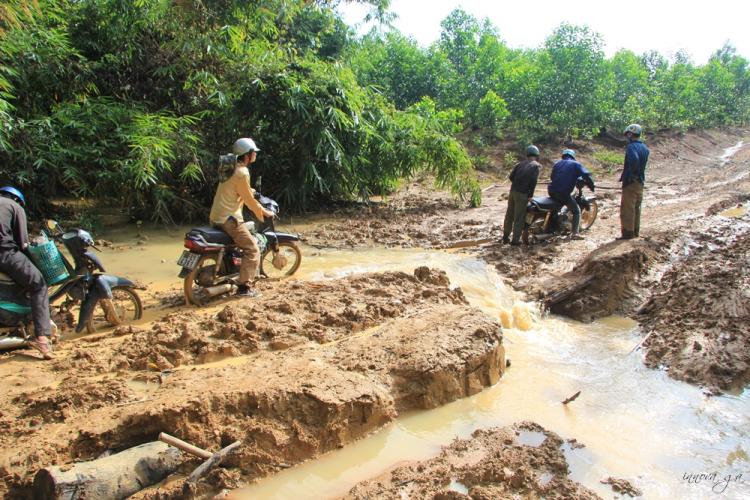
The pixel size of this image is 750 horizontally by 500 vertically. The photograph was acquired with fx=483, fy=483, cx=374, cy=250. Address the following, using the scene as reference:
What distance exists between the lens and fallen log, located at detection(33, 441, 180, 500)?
252 centimetres

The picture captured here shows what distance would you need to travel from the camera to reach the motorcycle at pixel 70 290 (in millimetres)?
3926

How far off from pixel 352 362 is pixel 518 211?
17.2ft

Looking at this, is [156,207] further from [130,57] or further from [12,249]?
A: [12,249]

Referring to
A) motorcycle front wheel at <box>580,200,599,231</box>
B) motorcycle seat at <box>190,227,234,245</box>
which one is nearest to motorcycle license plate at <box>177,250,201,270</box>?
motorcycle seat at <box>190,227,234,245</box>

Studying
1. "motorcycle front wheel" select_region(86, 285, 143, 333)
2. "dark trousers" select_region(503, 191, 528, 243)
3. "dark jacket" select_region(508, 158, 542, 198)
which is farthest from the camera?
"dark trousers" select_region(503, 191, 528, 243)

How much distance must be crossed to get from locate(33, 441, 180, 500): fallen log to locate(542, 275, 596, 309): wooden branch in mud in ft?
15.1

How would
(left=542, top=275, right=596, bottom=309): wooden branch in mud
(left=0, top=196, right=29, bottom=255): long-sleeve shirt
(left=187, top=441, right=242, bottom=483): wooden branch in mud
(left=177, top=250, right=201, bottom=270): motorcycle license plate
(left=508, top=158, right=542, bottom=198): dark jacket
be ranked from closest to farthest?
(left=187, top=441, right=242, bottom=483): wooden branch in mud < (left=0, top=196, right=29, bottom=255): long-sleeve shirt < (left=177, top=250, right=201, bottom=270): motorcycle license plate < (left=542, top=275, right=596, bottom=309): wooden branch in mud < (left=508, top=158, right=542, bottom=198): dark jacket

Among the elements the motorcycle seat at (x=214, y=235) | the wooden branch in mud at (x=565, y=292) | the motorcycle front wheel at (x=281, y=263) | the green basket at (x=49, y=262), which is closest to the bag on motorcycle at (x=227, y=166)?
the motorcycle seat at (x=214, y=235)

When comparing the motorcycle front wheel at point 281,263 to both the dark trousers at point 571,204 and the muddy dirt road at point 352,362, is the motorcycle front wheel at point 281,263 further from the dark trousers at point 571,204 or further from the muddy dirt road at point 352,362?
the dark trousers at point 571,204

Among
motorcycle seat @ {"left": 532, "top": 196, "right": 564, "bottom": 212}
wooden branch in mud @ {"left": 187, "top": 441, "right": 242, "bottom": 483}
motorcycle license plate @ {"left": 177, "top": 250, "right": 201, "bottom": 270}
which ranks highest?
motorcycle seat @ {"left": 532, "top": 196, "right": 564, "bottom": 212}

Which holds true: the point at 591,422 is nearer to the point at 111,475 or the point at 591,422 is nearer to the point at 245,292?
the point at 111,475

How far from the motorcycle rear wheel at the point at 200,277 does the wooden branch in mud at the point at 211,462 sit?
8.66 ft

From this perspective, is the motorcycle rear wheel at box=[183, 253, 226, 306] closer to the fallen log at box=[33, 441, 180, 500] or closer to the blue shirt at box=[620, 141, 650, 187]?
the fallen log at box=[33, 441, 180, 500]

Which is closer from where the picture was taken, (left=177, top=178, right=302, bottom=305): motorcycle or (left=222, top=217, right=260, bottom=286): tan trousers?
(left=177, top=178, right=302, bottom=305): motorcycle
